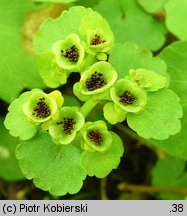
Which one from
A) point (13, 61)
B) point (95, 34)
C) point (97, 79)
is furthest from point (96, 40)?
point (13, 61)

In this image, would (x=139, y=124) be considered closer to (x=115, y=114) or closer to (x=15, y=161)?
(x=115, y=114)

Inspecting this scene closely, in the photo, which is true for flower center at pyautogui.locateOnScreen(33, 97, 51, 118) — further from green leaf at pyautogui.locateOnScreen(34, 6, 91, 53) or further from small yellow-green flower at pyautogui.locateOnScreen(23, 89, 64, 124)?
green leaf at pyautogui.locateOnScreen(34, 6, 91, 53)

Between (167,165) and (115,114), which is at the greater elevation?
(115,114)

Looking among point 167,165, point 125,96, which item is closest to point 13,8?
point 125,96

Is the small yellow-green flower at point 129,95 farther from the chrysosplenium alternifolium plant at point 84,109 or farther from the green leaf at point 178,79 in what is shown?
the green leaf at point 178,79

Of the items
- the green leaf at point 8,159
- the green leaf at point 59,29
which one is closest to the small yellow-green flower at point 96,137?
the green leaf at point 59,29

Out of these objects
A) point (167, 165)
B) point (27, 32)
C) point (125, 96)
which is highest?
point (125, 96)
